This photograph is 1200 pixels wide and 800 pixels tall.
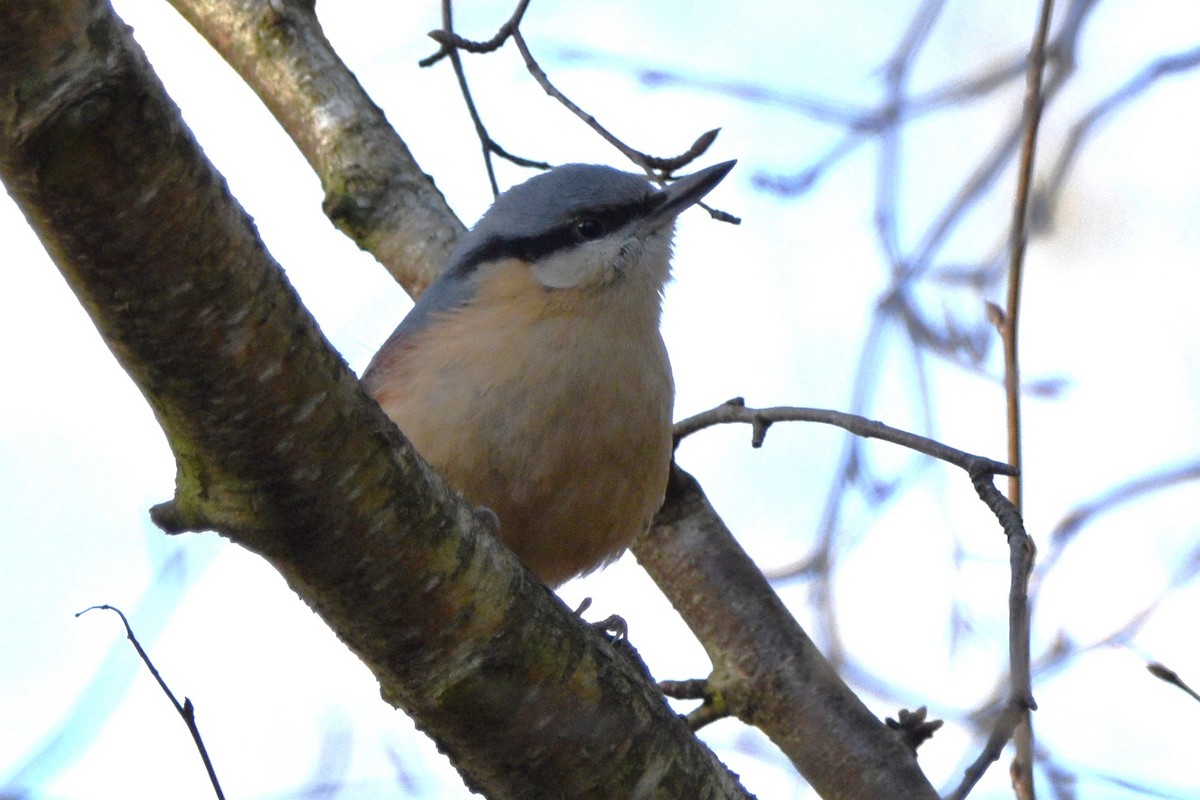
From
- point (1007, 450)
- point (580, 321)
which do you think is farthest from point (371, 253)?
point (1007, 450)

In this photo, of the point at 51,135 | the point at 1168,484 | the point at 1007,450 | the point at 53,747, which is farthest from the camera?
the point at 1168,484

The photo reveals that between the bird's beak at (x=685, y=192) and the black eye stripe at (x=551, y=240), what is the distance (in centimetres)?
2

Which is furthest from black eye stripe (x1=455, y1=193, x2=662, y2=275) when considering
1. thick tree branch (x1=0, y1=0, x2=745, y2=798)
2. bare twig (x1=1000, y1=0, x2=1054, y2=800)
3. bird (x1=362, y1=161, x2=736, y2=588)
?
thick tree branch (x1=0, y1=0, x2=745, y2=798)

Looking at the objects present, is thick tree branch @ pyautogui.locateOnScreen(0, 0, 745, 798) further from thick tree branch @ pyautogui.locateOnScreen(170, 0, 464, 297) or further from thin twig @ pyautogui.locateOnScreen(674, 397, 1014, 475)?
thick tree branch @ pyautogui.locateOnScreen(170, 0, 464, 297)

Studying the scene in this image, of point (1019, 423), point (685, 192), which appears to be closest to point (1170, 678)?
point (1019, 423)

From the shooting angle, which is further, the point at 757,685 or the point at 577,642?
the point at 757,685

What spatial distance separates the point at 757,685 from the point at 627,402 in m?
0.79

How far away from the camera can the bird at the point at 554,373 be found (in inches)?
111

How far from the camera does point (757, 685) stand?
129 inches

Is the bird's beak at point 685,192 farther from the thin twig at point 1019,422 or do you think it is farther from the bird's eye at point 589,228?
the thin twig at point 1019,422

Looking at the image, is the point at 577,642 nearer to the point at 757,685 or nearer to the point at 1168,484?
the point at 757,685

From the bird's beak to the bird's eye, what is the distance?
0.12m

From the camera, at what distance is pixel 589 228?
345cm

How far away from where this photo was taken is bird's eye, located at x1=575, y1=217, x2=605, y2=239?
3432 mm
